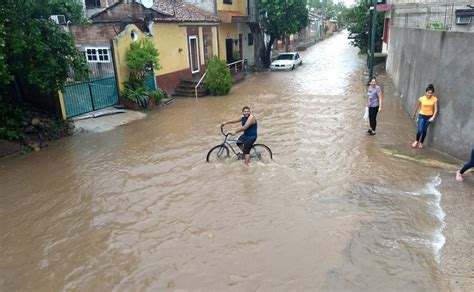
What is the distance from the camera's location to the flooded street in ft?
17.5

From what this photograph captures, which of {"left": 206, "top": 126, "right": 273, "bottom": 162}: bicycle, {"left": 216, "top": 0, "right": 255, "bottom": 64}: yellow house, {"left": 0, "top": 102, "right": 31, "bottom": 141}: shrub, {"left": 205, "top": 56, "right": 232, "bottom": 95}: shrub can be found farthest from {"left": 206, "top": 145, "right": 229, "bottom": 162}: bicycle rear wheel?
{"left": 216, "top": 0, "right": 255, "bottom": 64}: yellow house

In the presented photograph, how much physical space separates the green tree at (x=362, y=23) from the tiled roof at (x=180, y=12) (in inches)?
451

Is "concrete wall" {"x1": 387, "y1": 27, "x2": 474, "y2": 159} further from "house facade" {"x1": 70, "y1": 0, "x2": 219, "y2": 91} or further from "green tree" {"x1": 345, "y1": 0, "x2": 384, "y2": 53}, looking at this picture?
"green tree" {"x1": 345, "y1": 0, "x2": 384, "y2": 53}

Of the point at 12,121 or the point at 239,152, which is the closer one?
the point at 239,152

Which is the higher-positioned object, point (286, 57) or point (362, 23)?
point (362, 23)

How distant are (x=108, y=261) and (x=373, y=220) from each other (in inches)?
169

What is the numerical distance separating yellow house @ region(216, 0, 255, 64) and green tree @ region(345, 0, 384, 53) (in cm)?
791

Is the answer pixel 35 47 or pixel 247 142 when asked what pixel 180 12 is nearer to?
pixel 35 47

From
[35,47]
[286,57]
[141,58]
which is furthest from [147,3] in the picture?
[286,57]

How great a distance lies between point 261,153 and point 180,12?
48.5 ft

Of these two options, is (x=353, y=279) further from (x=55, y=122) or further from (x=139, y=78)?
(x=139, y=78)

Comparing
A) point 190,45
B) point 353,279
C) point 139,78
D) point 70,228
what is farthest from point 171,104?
point 353,279

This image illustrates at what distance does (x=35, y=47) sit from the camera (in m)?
10.3

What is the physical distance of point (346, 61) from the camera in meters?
35.0
